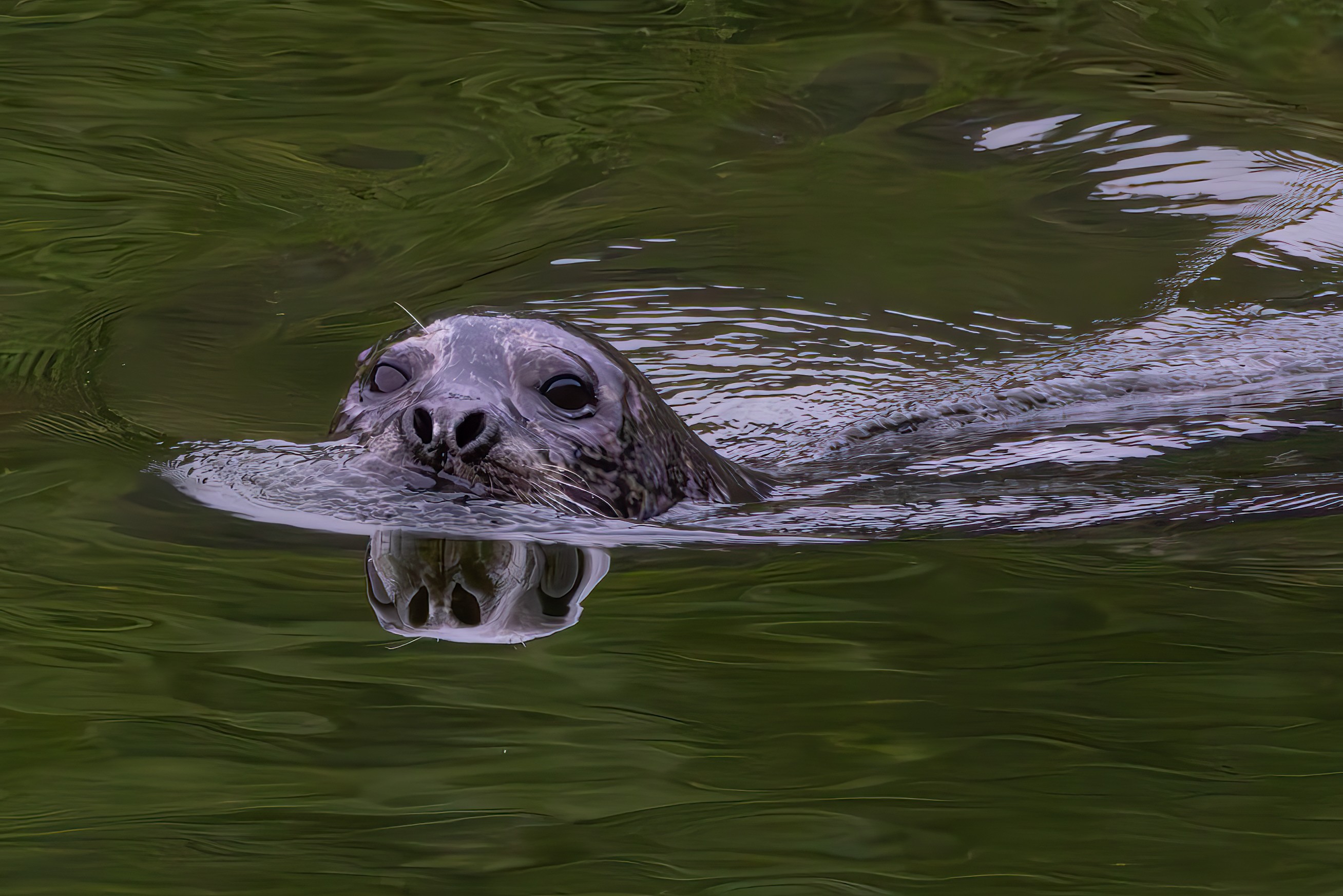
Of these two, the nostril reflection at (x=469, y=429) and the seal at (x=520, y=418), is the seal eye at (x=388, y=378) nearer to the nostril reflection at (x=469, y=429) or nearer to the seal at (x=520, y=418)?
the seal at (x=520, y=418)

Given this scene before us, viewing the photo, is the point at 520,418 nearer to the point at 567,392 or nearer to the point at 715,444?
the point at 567,392

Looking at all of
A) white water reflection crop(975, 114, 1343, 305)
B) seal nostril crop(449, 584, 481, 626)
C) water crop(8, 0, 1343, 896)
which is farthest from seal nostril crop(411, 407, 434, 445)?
white water reflection crop(975, 114, 1343, 305)

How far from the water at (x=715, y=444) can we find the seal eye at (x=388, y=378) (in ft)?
1.07

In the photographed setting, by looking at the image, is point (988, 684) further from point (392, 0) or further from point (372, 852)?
point (392, 0)

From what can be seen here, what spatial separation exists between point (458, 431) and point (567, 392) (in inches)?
13.1

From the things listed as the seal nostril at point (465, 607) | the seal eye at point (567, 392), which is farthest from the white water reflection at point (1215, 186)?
the seal nostril at point (465, 607)

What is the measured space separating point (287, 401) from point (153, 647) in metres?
3.33

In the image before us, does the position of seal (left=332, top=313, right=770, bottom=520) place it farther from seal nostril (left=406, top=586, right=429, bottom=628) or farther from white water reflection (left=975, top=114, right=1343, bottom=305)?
white water reflection (left=975, top=114, right=1343, bottom=305)

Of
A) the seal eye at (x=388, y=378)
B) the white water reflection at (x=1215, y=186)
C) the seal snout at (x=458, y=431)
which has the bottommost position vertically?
the white water reflection at (x=1215, y=186)

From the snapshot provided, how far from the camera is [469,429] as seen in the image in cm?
379

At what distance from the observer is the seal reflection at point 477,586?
9.98 feet

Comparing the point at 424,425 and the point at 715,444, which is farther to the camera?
the point at 715,444

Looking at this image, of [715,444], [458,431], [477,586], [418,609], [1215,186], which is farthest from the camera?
[1215,186]

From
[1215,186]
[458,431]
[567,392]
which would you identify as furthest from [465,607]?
[1215,186]
